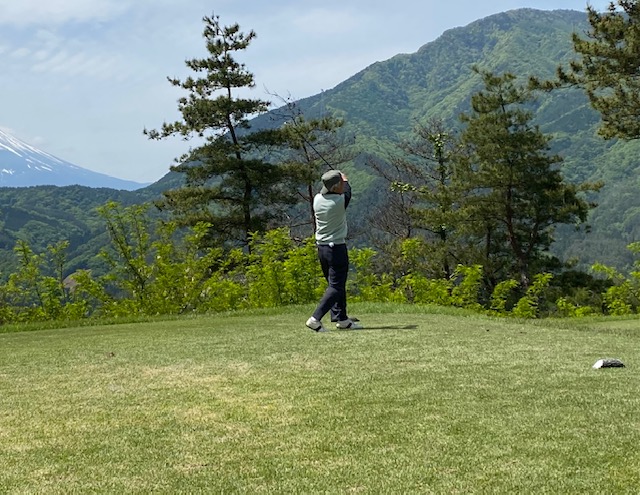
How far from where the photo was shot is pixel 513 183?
132ft

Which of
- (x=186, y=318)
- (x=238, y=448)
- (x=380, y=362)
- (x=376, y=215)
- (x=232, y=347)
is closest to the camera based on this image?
(x=238, y=448)

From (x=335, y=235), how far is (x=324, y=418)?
5.23 metres

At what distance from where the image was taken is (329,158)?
4166cm

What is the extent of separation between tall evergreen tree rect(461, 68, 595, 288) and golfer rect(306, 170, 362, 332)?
104 feet

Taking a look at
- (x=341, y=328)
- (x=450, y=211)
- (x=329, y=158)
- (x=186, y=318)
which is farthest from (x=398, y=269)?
(x=341, y=328)

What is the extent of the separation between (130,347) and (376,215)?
41786 mm

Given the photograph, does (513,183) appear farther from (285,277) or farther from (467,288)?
(285,277)

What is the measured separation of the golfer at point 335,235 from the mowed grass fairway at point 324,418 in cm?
162

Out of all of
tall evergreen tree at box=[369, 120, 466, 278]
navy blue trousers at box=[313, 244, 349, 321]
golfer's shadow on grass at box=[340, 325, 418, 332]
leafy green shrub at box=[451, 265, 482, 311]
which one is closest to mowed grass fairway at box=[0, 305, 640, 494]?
golfer's shadow on grass at box=[340, 325, 418, 332]

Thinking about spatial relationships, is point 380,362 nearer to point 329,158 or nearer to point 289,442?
point 289,442

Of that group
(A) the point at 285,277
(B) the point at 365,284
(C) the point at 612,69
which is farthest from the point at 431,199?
(A) the point at 285,277

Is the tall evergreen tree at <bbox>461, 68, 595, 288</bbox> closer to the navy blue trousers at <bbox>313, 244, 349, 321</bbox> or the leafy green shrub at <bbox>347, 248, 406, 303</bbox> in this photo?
the leafy green shrub at <bbox>347, 248, 406, 303</bbox>

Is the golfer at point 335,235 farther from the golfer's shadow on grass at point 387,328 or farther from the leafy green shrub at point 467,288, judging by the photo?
the leafy green shrub at point 467,288

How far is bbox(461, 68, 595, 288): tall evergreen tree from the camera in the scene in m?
39.6
